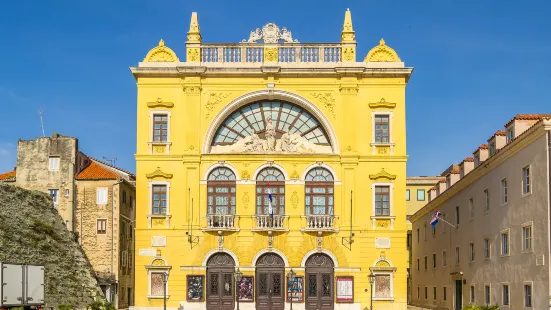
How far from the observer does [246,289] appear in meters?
45.4

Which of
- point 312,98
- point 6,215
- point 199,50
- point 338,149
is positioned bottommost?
point 6,215

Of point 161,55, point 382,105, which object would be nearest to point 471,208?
point 382,105

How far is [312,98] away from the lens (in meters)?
46.8

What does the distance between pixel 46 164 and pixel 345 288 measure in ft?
77.5

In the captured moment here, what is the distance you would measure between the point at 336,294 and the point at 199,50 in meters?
16.5

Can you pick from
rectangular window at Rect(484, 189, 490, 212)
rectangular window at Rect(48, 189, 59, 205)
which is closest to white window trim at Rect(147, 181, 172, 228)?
rectangular window at Rect(48, 189, 59, 205)

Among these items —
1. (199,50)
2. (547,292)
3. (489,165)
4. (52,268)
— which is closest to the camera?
(547,292)

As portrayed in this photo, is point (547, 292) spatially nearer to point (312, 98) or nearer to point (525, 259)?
point (525, 259)

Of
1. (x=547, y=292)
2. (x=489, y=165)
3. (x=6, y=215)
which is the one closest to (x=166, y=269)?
(x=6, y=215)

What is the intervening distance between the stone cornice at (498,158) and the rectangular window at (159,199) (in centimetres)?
1759

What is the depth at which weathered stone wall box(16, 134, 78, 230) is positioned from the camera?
5494 cm

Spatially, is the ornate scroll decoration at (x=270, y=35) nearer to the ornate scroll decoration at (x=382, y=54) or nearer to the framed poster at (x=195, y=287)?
the ornate scroll decoration at (x=382, y=54)

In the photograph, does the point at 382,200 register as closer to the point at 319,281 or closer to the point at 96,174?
the point at 319,281

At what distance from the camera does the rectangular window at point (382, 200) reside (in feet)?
151
